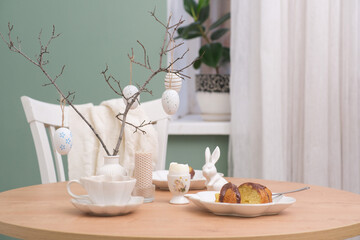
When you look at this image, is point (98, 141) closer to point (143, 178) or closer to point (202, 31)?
point (143, 178)

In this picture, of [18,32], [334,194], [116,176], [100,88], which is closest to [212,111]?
[100,88]

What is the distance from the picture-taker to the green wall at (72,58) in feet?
8.13

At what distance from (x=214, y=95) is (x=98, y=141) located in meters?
0.87

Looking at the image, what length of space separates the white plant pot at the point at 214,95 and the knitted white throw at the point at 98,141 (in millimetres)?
675

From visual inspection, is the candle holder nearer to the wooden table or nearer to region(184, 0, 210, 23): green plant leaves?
the wooden table

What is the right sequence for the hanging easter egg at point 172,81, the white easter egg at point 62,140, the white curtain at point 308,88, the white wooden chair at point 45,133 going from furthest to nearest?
the white curtain at point 308,88, the white wooden chair at point 45,133, the hanging easter egg at point 172,81, the white easter egg at point 62,140

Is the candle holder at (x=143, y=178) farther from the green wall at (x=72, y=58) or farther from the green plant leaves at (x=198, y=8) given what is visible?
the green plant leaves at (x=198, y=8)

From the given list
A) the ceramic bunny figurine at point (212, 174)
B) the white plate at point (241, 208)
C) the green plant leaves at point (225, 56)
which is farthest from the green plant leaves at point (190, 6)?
the white plate at point (241, 208)

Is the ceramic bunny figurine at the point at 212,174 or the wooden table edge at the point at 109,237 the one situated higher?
the ceramic bunny figurine at the point at 212,174

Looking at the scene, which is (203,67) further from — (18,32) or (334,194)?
(334,194)

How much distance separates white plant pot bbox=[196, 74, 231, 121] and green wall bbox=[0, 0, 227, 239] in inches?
5.3

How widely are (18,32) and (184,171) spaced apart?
65.3 inches

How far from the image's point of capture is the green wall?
248cm

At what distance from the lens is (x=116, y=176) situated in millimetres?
1067
